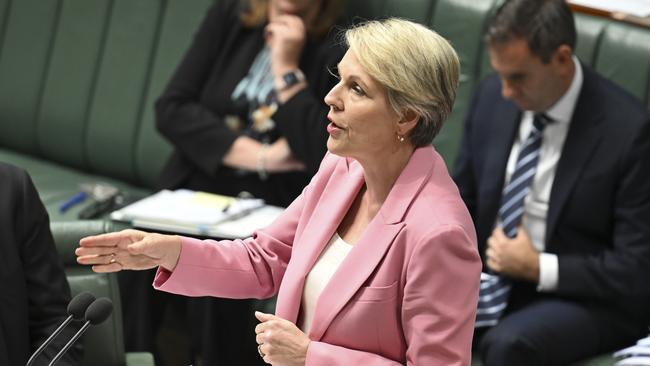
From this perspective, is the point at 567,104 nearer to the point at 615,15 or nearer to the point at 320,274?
the point at 615,15

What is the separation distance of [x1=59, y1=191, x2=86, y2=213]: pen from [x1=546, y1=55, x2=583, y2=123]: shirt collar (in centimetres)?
174

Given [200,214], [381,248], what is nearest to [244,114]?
[200,214]

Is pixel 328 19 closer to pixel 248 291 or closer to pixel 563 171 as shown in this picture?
pixel 563 171

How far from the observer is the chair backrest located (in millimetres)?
2617

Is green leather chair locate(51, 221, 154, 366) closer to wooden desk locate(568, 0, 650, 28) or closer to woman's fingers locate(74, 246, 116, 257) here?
woman's fingers locate(74, 246, 116, 257)

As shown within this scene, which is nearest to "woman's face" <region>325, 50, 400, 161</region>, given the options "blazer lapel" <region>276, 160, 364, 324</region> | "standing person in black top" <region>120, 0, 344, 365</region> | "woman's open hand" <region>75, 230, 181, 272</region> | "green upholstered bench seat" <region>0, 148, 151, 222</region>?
"blazer lapel" <region>276, 160, 364, 324</region>

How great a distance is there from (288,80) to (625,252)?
1.24 metres

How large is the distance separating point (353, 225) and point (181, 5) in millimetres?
2417

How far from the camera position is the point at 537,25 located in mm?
3201

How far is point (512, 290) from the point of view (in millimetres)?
3340

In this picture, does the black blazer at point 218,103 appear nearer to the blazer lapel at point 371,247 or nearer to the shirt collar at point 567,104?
the shirt collar at point 567,104

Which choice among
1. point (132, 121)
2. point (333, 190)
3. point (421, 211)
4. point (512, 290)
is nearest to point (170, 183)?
point (132, 121)

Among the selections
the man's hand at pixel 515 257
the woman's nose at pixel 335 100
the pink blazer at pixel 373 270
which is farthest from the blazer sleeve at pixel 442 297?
the man's hand at pixel 515 257

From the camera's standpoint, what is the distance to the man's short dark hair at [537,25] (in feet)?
10.5
